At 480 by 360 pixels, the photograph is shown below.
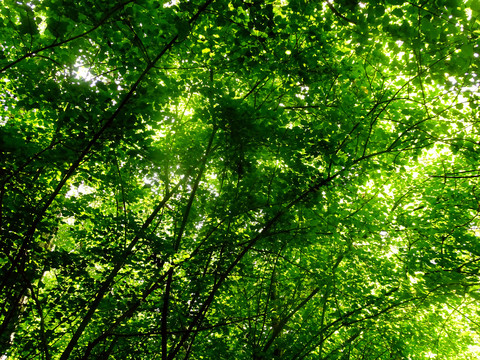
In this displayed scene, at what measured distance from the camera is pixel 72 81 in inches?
110

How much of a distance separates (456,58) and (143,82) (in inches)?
135

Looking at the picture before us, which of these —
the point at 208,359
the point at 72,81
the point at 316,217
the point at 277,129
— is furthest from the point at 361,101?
the point at 208,359

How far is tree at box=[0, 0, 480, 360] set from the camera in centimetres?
286

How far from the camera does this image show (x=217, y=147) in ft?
14.5

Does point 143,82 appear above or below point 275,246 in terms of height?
above

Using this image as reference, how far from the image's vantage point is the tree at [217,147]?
2.86 metres

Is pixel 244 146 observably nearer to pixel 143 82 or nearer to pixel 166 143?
pixel 143 82

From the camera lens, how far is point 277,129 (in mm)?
4086

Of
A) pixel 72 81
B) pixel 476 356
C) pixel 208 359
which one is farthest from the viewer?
pixel 476 356

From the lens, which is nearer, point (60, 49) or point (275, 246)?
point (60, 49)

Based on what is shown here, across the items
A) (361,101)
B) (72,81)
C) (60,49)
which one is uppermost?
(361,101)

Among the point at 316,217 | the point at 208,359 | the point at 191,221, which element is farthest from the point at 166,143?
the point at 208,359

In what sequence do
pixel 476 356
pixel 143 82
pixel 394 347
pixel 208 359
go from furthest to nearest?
pixel 476 356
pixel 208 359
pixel 394 347
pixel 143 82

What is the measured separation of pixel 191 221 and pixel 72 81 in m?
3.04
